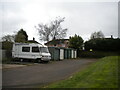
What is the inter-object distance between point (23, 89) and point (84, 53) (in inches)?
1639

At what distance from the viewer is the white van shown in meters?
21.1

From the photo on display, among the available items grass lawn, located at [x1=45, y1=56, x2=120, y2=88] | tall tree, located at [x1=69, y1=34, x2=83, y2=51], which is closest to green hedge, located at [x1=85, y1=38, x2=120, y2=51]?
tall tree, located at [x1=69, y1=34, x2=83, y2=51]

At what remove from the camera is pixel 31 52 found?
21.5 metres

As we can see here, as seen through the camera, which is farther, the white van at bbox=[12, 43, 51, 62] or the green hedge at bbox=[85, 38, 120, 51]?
the green hedge at bbox=[85, 38, 120, 51]

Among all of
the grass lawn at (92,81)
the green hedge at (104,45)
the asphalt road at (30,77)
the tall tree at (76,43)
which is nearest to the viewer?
the grass lawn at (92,81)

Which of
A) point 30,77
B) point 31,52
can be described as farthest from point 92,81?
point 31,52

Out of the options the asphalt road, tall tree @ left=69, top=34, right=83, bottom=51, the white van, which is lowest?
the asphalt road

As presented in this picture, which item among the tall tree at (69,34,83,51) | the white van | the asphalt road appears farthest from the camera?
the tall tree at (69,34,83,51)

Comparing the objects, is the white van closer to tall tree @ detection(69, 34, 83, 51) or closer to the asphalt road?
the asphalt road

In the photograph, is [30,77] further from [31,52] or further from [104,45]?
[104,45]

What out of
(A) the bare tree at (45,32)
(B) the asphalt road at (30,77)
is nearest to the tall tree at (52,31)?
(A) the bare tree at (45,32)

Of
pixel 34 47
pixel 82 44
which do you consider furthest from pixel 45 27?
pixel 34 47

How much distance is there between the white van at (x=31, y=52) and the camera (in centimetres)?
2113

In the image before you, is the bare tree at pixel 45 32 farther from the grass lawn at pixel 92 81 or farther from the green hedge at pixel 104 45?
the grass lawn at pixel 92 81
